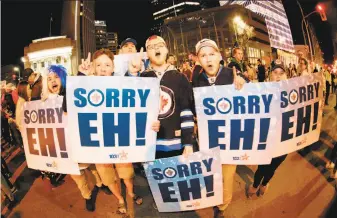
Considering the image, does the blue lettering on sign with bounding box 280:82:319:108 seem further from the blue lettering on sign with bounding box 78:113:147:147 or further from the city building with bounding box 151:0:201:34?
the city building with bounding box 151:0:201:34

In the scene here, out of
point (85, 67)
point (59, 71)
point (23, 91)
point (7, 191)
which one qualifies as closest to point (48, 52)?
point (23, 91)

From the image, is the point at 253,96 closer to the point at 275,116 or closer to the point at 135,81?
the point at 275,116

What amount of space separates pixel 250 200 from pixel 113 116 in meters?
2.29

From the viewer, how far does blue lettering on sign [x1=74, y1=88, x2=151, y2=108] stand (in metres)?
3.11

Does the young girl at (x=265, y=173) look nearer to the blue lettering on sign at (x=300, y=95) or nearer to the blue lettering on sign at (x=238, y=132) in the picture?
the blue lettering on sign at (x=300, y=95)

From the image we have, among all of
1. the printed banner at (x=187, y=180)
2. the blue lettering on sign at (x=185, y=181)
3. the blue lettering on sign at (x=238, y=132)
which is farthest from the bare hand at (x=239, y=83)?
the blue lettering on sign at (x=185, y=181)

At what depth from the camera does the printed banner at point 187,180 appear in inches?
120

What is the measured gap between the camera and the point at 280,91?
3.26 meters

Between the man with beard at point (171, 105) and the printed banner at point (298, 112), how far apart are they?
1085mm

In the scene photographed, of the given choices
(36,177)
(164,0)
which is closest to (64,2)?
(164,0)

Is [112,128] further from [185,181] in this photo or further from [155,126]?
[185,181]

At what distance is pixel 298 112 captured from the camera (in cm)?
349

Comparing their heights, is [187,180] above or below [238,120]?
below

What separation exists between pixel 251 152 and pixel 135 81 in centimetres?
156
